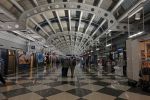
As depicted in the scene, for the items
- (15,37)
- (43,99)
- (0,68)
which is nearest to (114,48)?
(15,37)

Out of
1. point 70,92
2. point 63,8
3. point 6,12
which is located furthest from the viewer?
point 6,12

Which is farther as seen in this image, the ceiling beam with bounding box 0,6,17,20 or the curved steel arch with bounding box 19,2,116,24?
the curved steel arch with bounding box 19,2,116,24

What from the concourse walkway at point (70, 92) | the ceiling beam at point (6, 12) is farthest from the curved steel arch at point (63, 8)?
the concourse walkway at point (70, 92)


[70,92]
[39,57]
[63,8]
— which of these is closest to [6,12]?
[63,8]

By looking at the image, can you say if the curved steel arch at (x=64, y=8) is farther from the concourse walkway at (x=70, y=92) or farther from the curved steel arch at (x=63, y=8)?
the concourse walkway at (x=70, y=92)

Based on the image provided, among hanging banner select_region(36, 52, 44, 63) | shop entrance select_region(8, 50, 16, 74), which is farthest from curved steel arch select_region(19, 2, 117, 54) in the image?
hanging banner select_region(36, 52, 44, 63)

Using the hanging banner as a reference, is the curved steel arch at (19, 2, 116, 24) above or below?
above

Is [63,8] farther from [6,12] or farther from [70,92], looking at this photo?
[70,92]

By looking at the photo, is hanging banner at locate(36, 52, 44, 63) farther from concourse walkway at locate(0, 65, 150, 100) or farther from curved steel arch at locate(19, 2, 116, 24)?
concourse walkway at locate(0, 65, 150, 100)

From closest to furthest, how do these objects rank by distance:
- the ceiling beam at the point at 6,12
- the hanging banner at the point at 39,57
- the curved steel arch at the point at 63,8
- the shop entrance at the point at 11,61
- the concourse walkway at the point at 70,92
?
the concourse walkway at the point at 70,92, the ceiling beam at the point at 6,12, the curved steel arch at the point at 63,8, the shop entrance at the point at 11,61, the hanging banner at the point at 39,57

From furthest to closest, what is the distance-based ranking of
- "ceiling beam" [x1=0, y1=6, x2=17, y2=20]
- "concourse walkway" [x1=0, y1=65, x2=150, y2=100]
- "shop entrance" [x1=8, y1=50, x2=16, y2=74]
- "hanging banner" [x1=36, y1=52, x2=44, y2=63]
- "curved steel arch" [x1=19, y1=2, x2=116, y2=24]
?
"hanging banner" [x1=36, y1=52, x2=44, y2=63]
"shop entrance" [x1=8, y1=50, x2=16, y2=74]
"curved steel arch" [x1=19, y1=2, x2=116, y2=24]
"ceiling beam" [x1=0, y1=6, x2=17, y2=20]
"concourse walkway" [x1=0, y1=65, x2=150, y2=100]

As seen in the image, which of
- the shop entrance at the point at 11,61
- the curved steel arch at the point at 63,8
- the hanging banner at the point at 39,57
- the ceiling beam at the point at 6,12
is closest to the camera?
the ceiling beam at the point at 6,12

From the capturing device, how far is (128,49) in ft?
28.0

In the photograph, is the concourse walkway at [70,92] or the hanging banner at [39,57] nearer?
the concourse walkway at [70,92]
